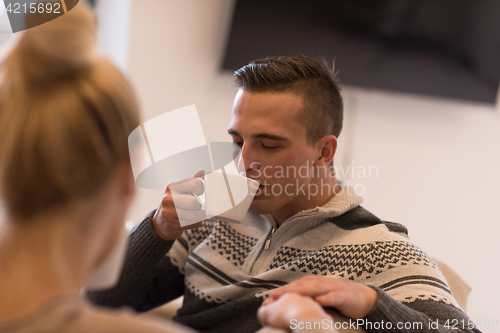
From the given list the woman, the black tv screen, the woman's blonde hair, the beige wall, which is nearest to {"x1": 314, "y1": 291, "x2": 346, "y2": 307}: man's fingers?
the woman

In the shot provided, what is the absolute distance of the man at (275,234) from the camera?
103 cm

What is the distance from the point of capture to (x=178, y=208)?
41.7 inches

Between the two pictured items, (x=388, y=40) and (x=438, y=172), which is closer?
(x=388, y=40)

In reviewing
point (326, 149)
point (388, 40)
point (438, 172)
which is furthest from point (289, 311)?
→ point (438, 172)

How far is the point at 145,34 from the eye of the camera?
A: 231 centimetres

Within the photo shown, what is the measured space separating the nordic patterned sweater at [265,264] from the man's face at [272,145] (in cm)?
9

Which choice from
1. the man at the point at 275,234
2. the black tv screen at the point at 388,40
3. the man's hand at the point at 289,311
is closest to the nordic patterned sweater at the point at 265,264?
the man at the point at 275,234

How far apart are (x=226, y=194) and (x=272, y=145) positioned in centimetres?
25

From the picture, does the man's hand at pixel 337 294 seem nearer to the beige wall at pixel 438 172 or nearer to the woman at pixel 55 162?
the woman at pixel 55 162

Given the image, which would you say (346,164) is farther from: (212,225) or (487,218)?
(212,225)

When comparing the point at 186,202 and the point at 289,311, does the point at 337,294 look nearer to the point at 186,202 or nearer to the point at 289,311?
the point at 289,311

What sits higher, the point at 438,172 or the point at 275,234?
the point at 275,234

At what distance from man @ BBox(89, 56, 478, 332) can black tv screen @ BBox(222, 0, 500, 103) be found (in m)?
1.17

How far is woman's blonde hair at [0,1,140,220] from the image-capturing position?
44cm
